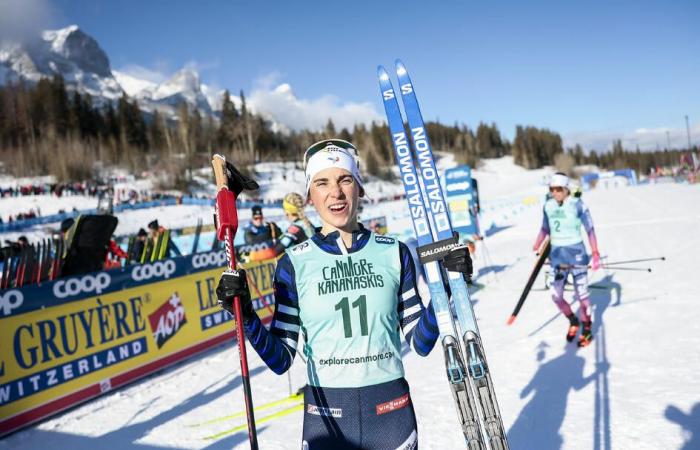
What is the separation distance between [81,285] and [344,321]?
5.38 m

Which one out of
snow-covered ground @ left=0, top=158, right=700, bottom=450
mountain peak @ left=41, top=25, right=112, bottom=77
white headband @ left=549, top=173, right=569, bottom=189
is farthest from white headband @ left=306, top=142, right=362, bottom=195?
mountain peak @ left=41, top=25, right=112, bottom=77

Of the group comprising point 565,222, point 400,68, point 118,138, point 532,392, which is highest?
point 118,138

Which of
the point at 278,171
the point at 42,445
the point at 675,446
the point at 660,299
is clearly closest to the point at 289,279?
the point at 675,446

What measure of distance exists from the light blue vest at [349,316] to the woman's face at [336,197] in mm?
169

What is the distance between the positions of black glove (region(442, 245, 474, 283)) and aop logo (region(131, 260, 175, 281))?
582cm

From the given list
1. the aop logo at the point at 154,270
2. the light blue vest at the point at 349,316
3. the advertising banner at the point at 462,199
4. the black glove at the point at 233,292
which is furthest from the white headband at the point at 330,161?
the advertising banner at the point at 462,199

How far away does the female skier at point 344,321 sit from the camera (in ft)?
6.75

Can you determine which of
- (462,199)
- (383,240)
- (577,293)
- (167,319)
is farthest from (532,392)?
(462,199)

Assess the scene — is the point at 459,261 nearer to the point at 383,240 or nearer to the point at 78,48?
the point at 383,240

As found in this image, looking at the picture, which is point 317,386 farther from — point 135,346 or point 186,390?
point 135,346

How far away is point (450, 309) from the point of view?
256 cm

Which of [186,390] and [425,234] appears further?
[186,390]

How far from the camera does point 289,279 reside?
2.19 m

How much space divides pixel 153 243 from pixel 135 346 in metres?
3.60
